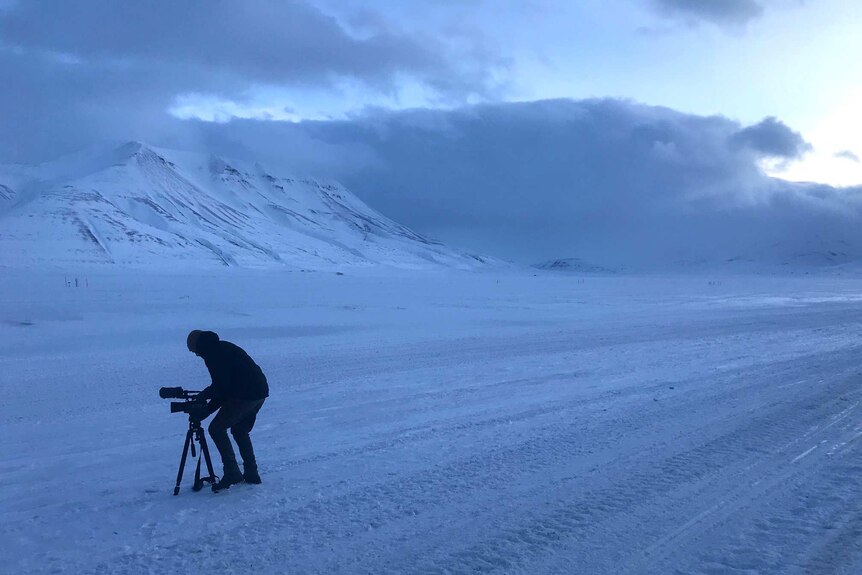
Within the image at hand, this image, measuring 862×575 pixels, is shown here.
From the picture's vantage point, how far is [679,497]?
672cm

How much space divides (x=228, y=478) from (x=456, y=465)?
7.76 feet

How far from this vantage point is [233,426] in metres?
7.04

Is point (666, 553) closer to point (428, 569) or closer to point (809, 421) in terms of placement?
point (428, 569)

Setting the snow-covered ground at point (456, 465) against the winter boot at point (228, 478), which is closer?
the snow-covered ground at point (456, 465)

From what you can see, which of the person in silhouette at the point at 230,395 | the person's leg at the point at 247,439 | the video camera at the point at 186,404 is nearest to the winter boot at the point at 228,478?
the person in silhouette at the point at 230,395

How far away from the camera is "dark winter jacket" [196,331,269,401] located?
22.3ft

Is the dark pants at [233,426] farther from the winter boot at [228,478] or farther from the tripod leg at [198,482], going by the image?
the tripod leg at [198,482]

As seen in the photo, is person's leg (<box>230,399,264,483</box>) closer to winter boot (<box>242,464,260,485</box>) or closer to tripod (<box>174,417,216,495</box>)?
winter boot (<box>242,464,260,485</box>)

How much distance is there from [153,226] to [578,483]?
168642 millimetres

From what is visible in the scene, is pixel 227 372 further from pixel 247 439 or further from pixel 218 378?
pixel 247 439

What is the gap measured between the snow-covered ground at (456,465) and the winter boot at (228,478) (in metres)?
0.12

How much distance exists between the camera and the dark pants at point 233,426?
6953 millimetres

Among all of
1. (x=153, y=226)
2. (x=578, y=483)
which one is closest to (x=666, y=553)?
(x=578, y=483)

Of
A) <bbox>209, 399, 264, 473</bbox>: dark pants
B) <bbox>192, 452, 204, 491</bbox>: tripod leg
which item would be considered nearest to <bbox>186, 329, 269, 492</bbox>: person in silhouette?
<bbox>209, 399, 264, 473</bbox>: dark pants
